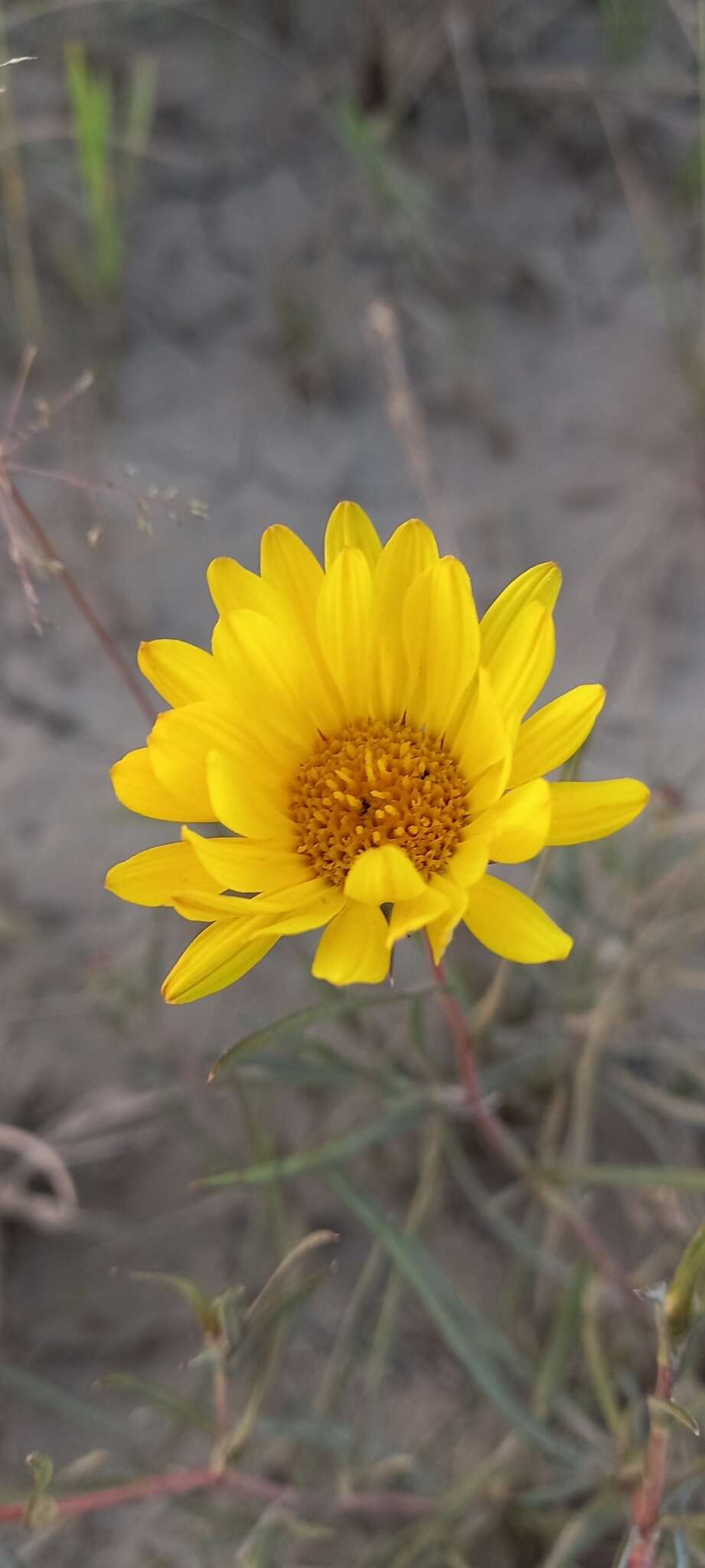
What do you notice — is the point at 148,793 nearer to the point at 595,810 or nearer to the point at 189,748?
the point at 189,748

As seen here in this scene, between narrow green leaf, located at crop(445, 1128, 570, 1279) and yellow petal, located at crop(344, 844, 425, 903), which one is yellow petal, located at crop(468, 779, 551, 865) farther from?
narrow green leaf, located at crop(445, 1128, 570, 1279)

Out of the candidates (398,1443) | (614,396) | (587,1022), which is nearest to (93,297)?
(614,396)

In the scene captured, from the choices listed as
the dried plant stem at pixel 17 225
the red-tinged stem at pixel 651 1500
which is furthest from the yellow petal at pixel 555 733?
the dried plant stem at pixel 17 225

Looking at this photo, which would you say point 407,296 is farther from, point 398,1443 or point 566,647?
point 398,1443

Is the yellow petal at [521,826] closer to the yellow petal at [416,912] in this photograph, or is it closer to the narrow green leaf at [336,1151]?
the yellow petal at [416,912]

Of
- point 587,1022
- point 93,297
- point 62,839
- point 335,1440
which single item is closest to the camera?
point 335,1440
